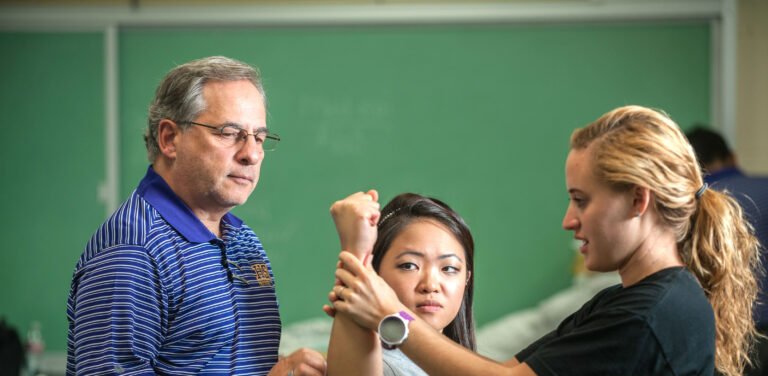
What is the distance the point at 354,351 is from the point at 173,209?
40cm

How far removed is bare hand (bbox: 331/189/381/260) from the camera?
149cm

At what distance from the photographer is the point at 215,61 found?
1.58 metres

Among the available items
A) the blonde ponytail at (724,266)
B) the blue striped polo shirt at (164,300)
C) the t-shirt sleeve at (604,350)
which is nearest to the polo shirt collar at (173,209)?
the blue striped polo shirt at (164,300)

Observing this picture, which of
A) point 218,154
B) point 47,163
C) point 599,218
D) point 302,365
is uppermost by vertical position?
point 218,154

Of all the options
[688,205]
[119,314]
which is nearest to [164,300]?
[119,314]

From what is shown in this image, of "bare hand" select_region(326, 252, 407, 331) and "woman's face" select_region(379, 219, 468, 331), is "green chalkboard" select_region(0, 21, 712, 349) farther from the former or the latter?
"bare hand" select_region(326, 252, 407, 331)

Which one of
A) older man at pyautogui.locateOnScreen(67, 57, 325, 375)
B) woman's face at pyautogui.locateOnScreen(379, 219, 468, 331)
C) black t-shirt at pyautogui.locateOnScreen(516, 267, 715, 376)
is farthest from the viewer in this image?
woman's face at pyautogui.locateOnScreen(379, 219, 468, 331)

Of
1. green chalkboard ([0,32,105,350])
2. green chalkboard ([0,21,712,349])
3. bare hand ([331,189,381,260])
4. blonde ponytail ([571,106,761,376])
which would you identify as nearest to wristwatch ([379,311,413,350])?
bare hand ([331,189,381,260])

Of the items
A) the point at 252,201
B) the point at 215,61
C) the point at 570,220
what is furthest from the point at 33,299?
the point at 570,220

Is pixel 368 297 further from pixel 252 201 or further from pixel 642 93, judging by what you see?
pixel 642 93

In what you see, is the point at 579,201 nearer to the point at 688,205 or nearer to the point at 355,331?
the point at 688,205

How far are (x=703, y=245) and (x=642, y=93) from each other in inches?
103

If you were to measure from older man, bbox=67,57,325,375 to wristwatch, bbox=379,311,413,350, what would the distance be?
157 mm

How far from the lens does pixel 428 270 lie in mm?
1715
